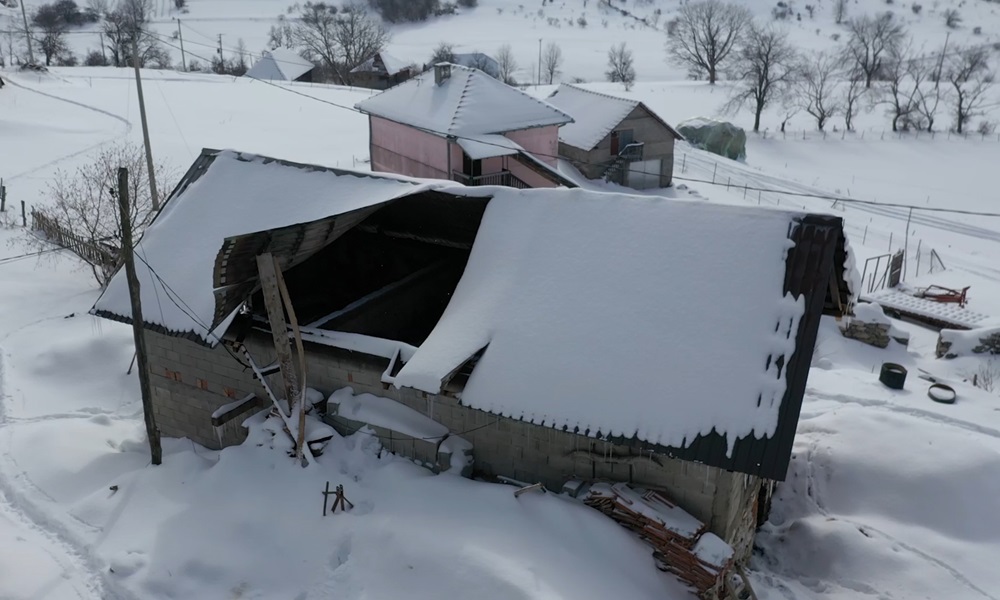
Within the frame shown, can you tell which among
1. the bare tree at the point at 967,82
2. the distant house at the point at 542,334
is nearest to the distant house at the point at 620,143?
the distant house at the point at 542,334

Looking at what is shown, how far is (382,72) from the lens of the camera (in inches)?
2331

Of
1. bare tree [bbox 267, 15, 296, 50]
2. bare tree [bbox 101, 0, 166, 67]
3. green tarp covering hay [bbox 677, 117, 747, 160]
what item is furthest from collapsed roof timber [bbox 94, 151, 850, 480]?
bare tree [bbox 267, 15, 296, 50]

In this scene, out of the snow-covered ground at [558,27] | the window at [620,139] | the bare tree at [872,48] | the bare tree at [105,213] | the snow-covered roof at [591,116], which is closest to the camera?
the bare tree at [105,213]

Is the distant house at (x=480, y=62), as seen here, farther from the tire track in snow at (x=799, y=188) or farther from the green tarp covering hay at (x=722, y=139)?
the tire track in snow at (x=799, y=188)

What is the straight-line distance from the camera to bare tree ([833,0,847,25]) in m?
91.8

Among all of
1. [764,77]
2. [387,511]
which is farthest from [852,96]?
[387,511]

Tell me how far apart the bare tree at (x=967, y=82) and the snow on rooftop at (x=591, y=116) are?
89.5ft

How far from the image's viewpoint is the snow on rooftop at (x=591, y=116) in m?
34.1

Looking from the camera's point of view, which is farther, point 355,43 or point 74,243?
point 355,43

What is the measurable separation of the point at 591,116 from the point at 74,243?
21.6 meters

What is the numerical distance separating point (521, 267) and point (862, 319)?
1426cm

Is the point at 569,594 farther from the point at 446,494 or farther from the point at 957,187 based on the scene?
the point at 957,187

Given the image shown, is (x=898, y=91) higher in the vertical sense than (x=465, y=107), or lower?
lower

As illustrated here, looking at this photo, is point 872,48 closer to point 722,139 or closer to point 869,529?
point 722,139
